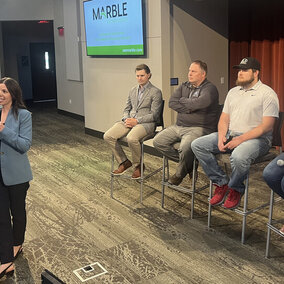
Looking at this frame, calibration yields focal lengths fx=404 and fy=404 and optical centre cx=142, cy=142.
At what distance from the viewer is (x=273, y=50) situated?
5.44 metres

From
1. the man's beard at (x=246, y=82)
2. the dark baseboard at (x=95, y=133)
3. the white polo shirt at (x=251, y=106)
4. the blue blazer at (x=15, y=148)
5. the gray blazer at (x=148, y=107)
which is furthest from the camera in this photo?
the dark baseboard at (x=95, y=133)

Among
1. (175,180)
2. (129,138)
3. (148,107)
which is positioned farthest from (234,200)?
(148,107)

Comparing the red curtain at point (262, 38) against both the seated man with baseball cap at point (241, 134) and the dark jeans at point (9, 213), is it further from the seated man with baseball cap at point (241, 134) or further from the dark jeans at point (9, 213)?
the dark jeans at point (9, 213)

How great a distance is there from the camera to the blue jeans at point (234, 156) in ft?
9.88

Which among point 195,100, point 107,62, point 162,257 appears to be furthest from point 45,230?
point 107,62

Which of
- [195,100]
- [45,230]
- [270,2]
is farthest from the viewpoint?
[270,2]

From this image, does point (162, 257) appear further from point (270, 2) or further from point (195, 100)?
point (270, 2)

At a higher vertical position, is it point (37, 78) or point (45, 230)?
point (37, 78)

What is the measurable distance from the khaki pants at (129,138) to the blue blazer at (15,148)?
1.37m

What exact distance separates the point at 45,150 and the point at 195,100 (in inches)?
130

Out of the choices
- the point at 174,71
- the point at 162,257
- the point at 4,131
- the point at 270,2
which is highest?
the point at 270,2

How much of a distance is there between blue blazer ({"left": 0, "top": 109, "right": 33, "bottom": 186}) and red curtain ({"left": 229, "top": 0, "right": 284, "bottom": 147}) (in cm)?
381

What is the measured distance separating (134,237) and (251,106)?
1.41 metres

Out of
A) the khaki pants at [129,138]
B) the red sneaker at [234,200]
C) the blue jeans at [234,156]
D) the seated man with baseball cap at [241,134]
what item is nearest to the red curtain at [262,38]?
the seated man with baseball cap at [241,134]
